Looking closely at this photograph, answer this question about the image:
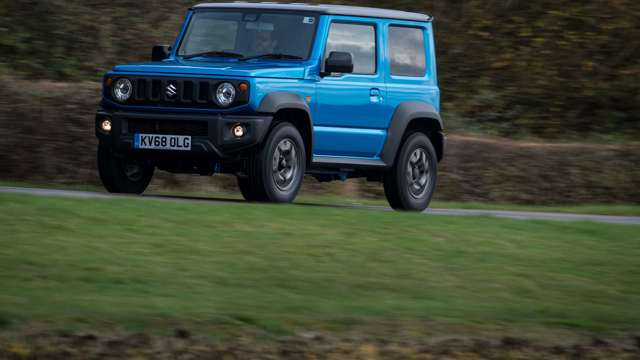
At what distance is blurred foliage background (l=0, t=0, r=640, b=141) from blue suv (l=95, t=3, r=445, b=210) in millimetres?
8003

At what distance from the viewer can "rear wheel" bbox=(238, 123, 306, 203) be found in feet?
42.5

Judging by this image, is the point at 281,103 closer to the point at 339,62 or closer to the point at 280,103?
the point at 280,103

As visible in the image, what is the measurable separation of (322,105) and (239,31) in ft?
3.51

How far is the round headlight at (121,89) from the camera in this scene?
13219mm

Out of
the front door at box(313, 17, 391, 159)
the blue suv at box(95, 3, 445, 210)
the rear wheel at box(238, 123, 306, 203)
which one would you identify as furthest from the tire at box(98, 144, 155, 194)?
the front door at box(313, 17, 391, 159)

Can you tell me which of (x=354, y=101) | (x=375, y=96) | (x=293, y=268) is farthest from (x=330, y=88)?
(x=293, y=268)

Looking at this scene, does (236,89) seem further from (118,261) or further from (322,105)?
(118,261)

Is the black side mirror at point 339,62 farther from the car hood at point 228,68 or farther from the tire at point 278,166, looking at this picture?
the tire at point 278,166

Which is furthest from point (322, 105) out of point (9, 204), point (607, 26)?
point (607, 26)

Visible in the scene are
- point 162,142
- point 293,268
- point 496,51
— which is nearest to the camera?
point 293,268

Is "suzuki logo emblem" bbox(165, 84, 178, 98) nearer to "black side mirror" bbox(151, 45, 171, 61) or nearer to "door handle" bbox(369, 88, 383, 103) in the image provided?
"black side mirror" bbox(151, 45, 171, 61)

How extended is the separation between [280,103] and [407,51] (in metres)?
2.43

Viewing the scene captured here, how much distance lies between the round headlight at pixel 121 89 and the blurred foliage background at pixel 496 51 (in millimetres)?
8350

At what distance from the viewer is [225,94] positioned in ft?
42.0
